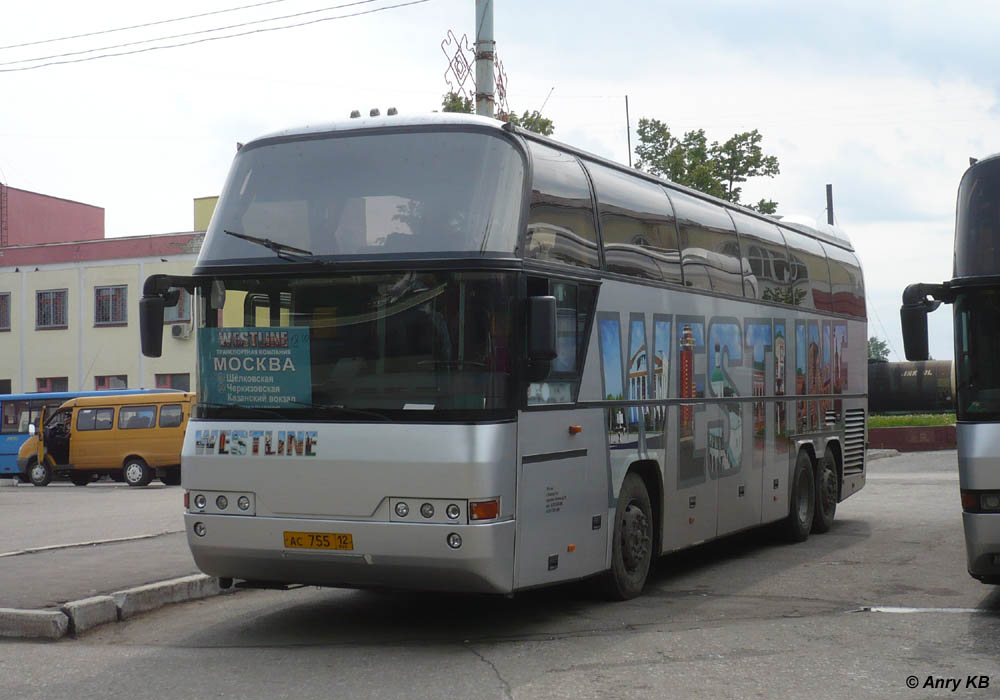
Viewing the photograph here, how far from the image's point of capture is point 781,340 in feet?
47.7

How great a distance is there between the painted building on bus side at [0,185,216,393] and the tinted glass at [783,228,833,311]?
3554cm

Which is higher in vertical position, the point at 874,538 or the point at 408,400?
the point at 408,400

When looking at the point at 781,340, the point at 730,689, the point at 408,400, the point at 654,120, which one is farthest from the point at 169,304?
the point at 654,120

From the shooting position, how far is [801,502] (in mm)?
15375

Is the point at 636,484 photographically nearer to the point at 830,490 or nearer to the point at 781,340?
the point at 781,340

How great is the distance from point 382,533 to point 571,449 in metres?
1.66

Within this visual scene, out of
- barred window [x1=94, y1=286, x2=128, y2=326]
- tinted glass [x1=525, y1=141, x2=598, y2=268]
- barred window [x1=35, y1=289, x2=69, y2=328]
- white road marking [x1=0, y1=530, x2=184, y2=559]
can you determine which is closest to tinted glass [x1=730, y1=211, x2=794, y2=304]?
tinted glass [x1=525, y1=141, x2=598, y2=268]

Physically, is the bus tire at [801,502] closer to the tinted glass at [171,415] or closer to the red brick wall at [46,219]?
the tinted glass at [171,415]

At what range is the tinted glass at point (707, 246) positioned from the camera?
12.1 metres

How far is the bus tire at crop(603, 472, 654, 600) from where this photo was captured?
400 inches

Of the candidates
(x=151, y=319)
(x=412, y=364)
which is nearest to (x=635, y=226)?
(x=412, y=364)

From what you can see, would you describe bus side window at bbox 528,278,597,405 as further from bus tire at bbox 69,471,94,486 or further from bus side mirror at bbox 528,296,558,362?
bus tire at bbox 69,471,94,486

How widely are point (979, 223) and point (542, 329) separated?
10.5 ft

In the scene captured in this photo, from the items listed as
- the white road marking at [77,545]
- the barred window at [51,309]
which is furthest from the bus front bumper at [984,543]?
the barred window at [51,309]
